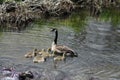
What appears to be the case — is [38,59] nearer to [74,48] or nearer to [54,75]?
[54,75]

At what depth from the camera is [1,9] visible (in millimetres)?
23688

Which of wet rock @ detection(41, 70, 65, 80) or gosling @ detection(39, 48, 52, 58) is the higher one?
gosling @ detection(39, 48, 52, 58)

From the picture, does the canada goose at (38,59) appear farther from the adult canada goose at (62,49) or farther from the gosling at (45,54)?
the adult canada goose at (62,49)

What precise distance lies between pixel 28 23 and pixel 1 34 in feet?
11.6

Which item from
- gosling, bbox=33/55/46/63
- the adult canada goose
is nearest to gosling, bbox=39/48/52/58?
gosling, bbox=33/55/46/63

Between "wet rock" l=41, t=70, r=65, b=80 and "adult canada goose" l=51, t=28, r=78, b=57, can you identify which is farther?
"adult canada goose" l=51, t=28, r=78, b=57

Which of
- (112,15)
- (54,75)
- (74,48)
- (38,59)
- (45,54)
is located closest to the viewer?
(54,75)

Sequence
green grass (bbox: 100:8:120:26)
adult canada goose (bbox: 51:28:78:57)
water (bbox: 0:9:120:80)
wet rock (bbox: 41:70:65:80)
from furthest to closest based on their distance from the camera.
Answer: green grass (bbox: 100:8:120:26)
adult canada goose (bbox: 51:28:78:57)
water (bbox: 0:9:120:80)
wet rock (bbox: 41:70:65:80)

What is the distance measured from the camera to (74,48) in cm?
1892

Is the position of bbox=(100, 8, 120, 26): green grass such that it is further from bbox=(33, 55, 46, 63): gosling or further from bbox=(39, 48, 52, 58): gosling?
bbox=(33, 55, 46, 63): gosling

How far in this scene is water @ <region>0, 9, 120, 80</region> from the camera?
15.3 metres

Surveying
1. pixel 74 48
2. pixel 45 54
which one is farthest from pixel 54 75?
pixel 74 48

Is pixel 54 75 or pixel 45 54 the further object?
pixel 45 54

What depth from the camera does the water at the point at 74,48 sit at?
1532 cm
